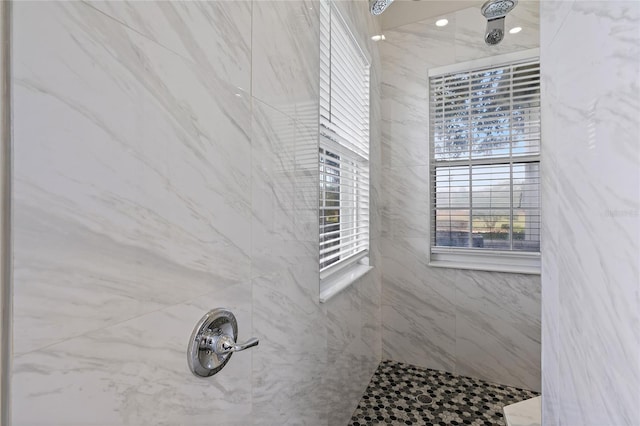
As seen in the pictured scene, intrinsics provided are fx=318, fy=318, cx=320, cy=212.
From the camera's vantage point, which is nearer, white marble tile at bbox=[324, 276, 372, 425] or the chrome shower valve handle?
the chrome shower valve handle

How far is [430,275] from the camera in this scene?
251 cm

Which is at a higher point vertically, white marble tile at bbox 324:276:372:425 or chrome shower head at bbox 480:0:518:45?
chrome shower head at bbox 480:0:518:45

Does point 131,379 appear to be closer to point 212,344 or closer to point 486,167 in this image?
point 212,344

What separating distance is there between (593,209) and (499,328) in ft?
7.38

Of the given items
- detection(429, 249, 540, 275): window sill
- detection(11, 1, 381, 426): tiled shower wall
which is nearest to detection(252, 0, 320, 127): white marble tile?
detection(11, 1, 381, 426): tiled shower wall

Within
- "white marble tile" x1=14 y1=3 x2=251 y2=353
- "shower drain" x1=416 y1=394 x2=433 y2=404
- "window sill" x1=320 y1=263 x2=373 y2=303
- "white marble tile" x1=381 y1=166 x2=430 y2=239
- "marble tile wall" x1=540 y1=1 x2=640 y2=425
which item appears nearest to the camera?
"marble tile wall" x1=540 y1=1 x2=640 y2=425

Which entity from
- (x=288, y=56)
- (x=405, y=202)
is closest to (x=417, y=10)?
(x=405, y=202)

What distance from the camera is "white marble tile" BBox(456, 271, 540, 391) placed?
7.32 feet

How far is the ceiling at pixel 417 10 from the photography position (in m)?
2.38

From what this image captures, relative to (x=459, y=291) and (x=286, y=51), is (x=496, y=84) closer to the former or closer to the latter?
(x=459, y=291)

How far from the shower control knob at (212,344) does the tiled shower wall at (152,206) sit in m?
0.03

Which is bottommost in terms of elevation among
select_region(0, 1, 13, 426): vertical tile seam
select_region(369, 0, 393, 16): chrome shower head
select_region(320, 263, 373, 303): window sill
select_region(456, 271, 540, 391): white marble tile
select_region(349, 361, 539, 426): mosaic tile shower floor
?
select_region(349, 361, 539, 426): mosaic tile shower floor

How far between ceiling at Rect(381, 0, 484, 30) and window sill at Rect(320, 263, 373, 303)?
1.96 meters

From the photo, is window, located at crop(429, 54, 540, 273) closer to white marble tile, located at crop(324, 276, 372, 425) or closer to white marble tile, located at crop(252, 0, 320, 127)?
white marble tile, located at crop(324, 276, 372, 425)
